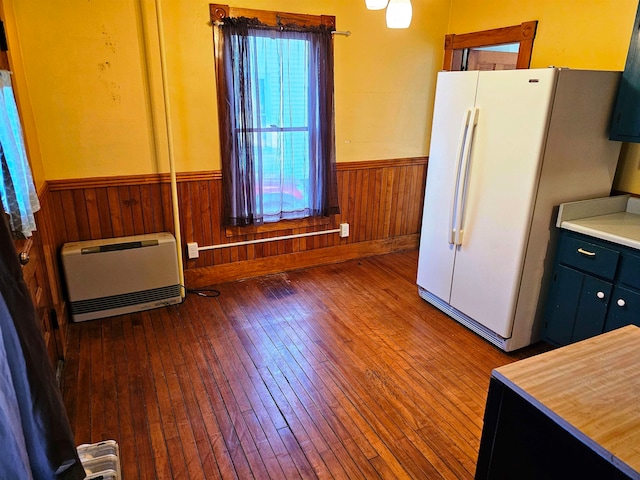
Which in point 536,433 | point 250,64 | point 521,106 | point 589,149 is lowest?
point 536,433

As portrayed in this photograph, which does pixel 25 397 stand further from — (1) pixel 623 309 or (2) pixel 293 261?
(2) pixel 293 261

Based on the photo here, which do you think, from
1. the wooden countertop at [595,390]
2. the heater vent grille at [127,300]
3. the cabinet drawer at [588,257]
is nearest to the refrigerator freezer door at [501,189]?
the cabinet drawer at [588,257]

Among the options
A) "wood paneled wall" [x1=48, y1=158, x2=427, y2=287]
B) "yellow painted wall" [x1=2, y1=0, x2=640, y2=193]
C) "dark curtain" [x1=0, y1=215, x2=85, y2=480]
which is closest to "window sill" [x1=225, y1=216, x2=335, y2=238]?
"wood paneled wall" [x1=48, y1=158, x2=427, y2=287]

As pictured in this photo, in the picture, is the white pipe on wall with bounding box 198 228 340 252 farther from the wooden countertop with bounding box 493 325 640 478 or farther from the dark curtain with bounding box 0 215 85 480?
the wooden countertop with bounding box 493 325 640 478

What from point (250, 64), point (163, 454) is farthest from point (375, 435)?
point (250, 64)

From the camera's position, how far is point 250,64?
3156 mm

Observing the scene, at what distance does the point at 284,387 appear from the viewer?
2359 millimetres

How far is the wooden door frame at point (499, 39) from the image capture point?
10.6 feet

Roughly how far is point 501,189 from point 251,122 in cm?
185

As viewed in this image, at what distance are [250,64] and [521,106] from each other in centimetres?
188

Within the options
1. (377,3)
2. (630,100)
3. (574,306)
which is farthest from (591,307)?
(377,3)

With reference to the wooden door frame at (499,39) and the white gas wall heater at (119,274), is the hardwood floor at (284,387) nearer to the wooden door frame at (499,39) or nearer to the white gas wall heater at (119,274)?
the white gas wall heater at (119,274)

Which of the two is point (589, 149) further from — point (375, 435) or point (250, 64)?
point (250, 64)

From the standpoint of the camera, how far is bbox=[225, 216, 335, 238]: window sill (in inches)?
140
